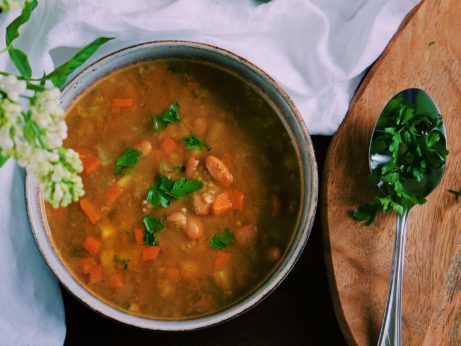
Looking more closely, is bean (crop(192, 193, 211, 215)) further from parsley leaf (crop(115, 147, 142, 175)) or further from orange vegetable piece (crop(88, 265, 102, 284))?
orange vegetable piece (crop(88, 265, 102, 284))

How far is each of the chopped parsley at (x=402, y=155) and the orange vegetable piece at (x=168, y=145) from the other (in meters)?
0.86

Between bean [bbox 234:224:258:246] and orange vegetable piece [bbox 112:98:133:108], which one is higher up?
orange vegetable piece [bbox 112:98:133:108]

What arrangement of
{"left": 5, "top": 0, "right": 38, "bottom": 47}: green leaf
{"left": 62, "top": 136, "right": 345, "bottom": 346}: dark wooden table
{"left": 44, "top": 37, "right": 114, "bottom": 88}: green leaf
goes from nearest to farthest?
{"left": 5, "top": 0, "right": 38, "bottom": 47}: green leaf, {"left": 44, "top": 37, "right": 114, "bottom": 88}: green leaf, {"left": 62, "top": 136, "right": 345, "bottom": 346}: dark wooden table

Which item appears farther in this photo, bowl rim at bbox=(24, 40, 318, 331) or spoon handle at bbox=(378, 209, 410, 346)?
spoon handle at bbox=(378, 209, 410, 346)

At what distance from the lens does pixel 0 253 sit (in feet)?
9.09

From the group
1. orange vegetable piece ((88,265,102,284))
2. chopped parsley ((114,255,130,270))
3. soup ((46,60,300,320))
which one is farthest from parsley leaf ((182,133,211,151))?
orange vegetable piece ((88,265,102,284))

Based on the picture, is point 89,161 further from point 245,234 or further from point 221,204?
point 245,234

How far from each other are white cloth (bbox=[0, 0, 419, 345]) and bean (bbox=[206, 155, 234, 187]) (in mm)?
515

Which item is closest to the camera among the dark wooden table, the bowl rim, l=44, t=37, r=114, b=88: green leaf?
l=44, t=37, r=114, b=88: green leaf

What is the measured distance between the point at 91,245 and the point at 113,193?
0.77 feet

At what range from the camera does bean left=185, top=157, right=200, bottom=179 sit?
8.74 feet

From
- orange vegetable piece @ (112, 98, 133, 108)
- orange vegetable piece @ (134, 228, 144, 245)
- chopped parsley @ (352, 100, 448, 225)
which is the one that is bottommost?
orange vegetable piece @ (134, 228, 144, 245)

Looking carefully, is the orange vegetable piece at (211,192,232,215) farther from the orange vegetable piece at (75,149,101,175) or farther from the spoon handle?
the spoon handle

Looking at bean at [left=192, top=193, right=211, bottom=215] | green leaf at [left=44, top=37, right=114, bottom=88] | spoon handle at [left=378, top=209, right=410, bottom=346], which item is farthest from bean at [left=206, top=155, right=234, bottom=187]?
spoon handle at [left=378, top=209, right=410, bottom=346]
